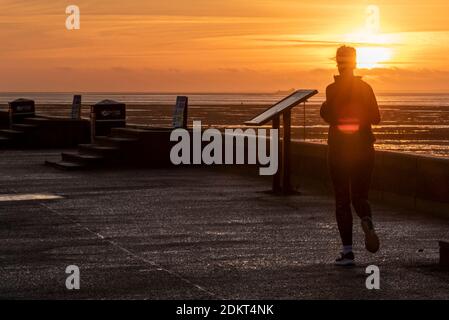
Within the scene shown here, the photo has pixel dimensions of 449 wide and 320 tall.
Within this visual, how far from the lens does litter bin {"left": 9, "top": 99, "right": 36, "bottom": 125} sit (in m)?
35.6

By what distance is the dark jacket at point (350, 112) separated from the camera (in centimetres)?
1067

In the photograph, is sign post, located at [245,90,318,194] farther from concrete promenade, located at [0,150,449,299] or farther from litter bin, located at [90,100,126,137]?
litter bin, located at [90,100,126,137]

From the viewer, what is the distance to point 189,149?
24.5 metres

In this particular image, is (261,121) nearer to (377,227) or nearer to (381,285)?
(377,227)

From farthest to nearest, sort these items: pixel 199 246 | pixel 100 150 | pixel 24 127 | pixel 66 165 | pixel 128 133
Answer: pixel 24 127
pixel 128 133
pixel 100 150
pixel 66 165
pixel 199 246

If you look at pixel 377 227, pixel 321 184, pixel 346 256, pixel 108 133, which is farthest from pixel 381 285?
pixel 108 133

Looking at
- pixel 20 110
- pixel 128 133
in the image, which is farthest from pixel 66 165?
pixel 20 110

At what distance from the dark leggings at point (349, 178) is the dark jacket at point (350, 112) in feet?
0.31

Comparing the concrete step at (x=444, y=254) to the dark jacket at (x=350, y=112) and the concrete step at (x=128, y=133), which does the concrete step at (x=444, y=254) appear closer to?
the dark jacket at (x=350, y=112)

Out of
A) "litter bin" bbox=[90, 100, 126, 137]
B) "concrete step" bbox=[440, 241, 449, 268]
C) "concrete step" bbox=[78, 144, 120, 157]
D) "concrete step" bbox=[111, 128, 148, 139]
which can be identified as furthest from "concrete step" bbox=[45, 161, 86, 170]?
"concrete step" bbox=[440, 241, 449, 268]

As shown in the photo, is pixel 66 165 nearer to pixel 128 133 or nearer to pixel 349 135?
pixel 128 133

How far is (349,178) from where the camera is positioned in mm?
10836

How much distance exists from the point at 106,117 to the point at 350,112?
1877 cm
